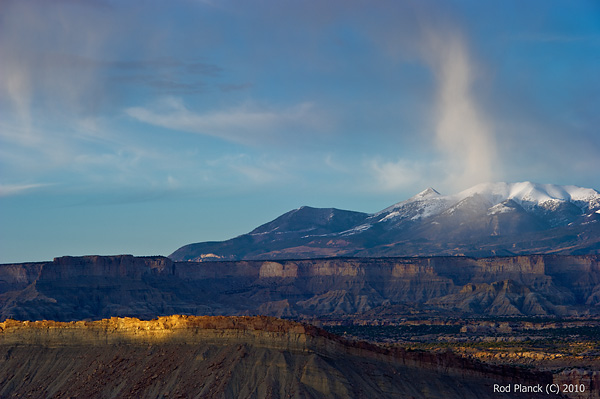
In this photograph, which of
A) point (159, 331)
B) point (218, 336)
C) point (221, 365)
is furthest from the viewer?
point (159, 331)

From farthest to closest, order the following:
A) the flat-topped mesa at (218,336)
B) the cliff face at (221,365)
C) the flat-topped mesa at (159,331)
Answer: the flat-topped mesa at (159,331)
the flat-topped mesa at (218,336)
the cliff face at (221,365)

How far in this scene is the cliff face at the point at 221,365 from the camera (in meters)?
86.3

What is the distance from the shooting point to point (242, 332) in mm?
91688

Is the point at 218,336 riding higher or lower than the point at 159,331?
lower

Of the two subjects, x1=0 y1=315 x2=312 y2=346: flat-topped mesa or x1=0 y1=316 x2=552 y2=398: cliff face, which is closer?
x1=0 y1=316 x2=552 y2=398: cliff face

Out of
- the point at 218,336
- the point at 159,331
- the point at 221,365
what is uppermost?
the point at 159,331

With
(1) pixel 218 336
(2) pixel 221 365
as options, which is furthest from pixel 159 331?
(2) pixel 221 365

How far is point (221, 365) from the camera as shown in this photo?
8844cm

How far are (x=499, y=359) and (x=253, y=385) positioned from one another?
7793cm

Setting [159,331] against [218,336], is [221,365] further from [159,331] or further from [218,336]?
[159,331]

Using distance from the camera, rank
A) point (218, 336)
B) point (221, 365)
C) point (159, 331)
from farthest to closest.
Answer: point (159, 331) → point (218, 336) → point (221, 365)

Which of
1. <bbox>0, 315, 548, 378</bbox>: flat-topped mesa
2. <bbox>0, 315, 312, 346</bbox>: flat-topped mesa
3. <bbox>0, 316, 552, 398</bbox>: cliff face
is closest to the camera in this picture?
<bbox>0, 316, 552, 398</bbox>: cliff face

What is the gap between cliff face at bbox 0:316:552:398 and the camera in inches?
3398

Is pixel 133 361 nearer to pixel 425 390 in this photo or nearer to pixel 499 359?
pixel 425 390
